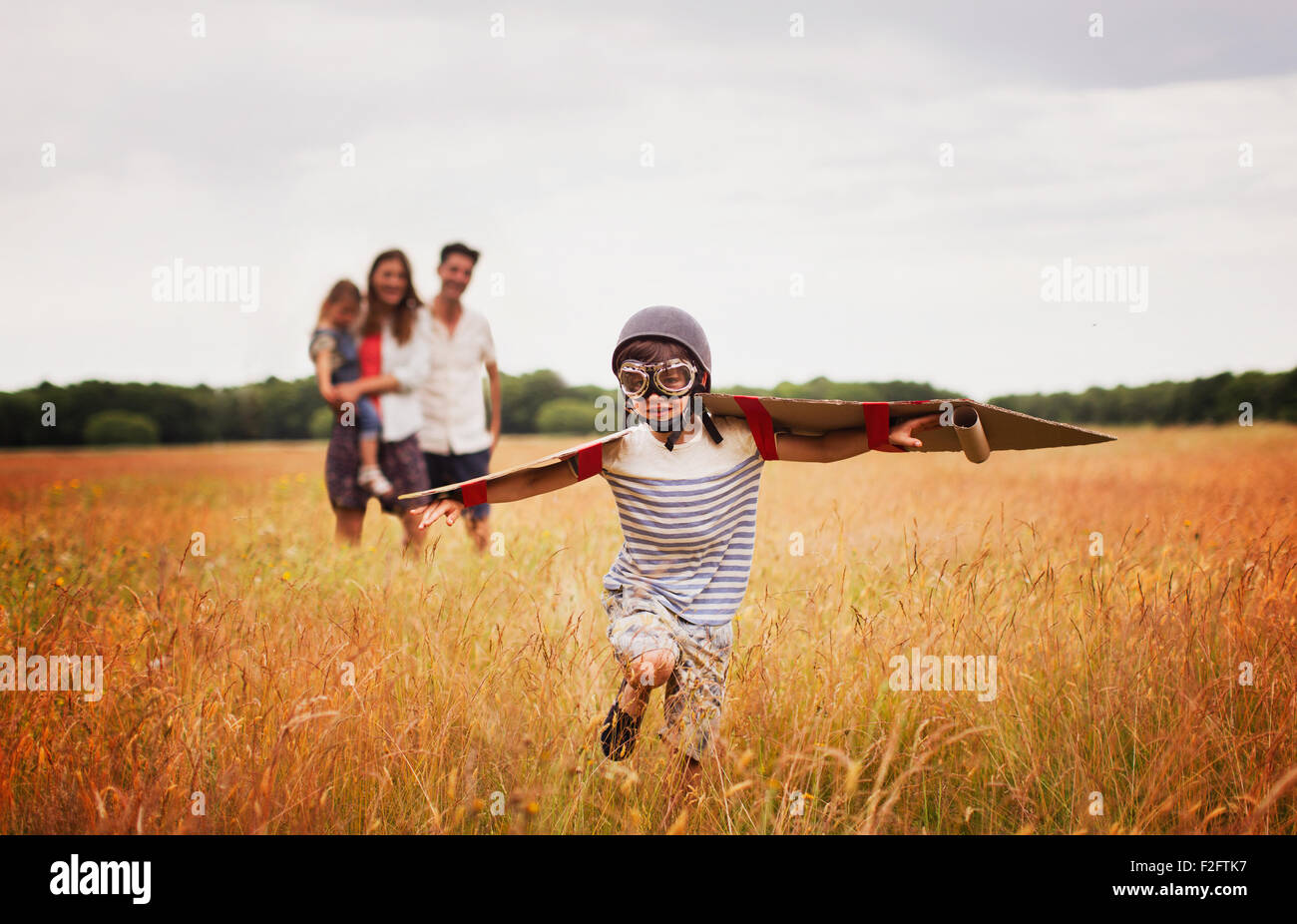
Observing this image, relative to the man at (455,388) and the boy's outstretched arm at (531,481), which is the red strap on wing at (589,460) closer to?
the boy's outstretched arm at (531,481)

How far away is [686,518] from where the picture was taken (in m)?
2.77

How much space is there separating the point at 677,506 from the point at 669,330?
59 cm

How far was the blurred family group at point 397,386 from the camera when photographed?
6094 mm

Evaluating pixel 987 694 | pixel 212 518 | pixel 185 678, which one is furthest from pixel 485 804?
pixel 212 518

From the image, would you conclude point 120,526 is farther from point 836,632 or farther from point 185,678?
point 836,632

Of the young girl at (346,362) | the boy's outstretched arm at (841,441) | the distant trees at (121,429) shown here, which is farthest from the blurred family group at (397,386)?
the distant trees at (121,429)

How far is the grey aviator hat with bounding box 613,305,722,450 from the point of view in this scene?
2.74 metres

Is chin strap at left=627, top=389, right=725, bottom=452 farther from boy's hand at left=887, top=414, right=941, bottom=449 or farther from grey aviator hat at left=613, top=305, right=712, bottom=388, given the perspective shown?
boy's hand at left=887, top=414, right=941, bottom=449

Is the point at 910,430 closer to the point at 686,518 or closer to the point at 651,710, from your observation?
the point at 686,518

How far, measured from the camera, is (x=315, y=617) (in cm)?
377

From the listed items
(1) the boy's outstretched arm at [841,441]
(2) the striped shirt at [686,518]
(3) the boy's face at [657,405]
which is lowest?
(2) the striped shirt at [686,518]

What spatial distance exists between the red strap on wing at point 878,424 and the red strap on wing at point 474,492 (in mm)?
1303

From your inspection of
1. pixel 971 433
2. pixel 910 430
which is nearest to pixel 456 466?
pixel 910 430
